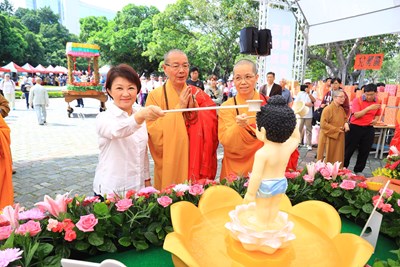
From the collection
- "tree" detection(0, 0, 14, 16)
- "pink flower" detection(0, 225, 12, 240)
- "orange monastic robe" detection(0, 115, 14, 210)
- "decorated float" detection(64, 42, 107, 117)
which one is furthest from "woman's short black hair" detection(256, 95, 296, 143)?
"tree" detection(0, 0, 14, 16)

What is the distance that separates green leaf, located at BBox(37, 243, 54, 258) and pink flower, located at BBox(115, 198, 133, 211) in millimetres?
332

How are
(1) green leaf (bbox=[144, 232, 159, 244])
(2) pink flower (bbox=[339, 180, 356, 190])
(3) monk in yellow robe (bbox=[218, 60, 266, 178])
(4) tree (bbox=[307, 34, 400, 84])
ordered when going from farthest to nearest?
(4) tree (bbox=[307, 34, 400, 84]) → (3) monk in yellow robe (bbox=[218, 60, 266, 178]) → (2) pink flower (bbox=[339, 180, 356, 190]) → (1) green leaf (bbox=[144, 232, 159, 244])

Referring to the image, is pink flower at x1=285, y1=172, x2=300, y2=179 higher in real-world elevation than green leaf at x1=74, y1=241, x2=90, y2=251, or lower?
higher

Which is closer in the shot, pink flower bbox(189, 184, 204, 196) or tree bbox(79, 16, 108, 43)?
pink flower bbox(189, 184, 204, 196)

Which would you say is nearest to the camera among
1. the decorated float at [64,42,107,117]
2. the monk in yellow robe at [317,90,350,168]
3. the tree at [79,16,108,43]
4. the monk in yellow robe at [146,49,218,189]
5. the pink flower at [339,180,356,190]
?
the pink flower at [339,180,356,190]

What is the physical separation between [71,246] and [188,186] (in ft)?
2.28

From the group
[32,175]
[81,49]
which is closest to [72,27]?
[81,49]

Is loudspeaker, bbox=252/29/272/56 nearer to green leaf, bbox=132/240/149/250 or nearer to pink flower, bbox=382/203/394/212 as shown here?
pink flower, bbox=382/203/394/212

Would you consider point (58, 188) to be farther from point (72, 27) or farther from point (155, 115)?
point (72, 27)

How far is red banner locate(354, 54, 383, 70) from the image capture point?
34.0ft

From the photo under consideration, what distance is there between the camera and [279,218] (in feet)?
4.03

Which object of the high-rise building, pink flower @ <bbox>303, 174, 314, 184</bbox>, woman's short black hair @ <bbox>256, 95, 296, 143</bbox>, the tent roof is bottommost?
pink flower @ <bbox>303, 174, 314, 184</bbox>

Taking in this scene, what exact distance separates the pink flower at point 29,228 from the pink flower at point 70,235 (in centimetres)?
12

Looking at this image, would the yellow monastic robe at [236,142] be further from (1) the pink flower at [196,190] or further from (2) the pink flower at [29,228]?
(2) the pink flower at [29,228]
